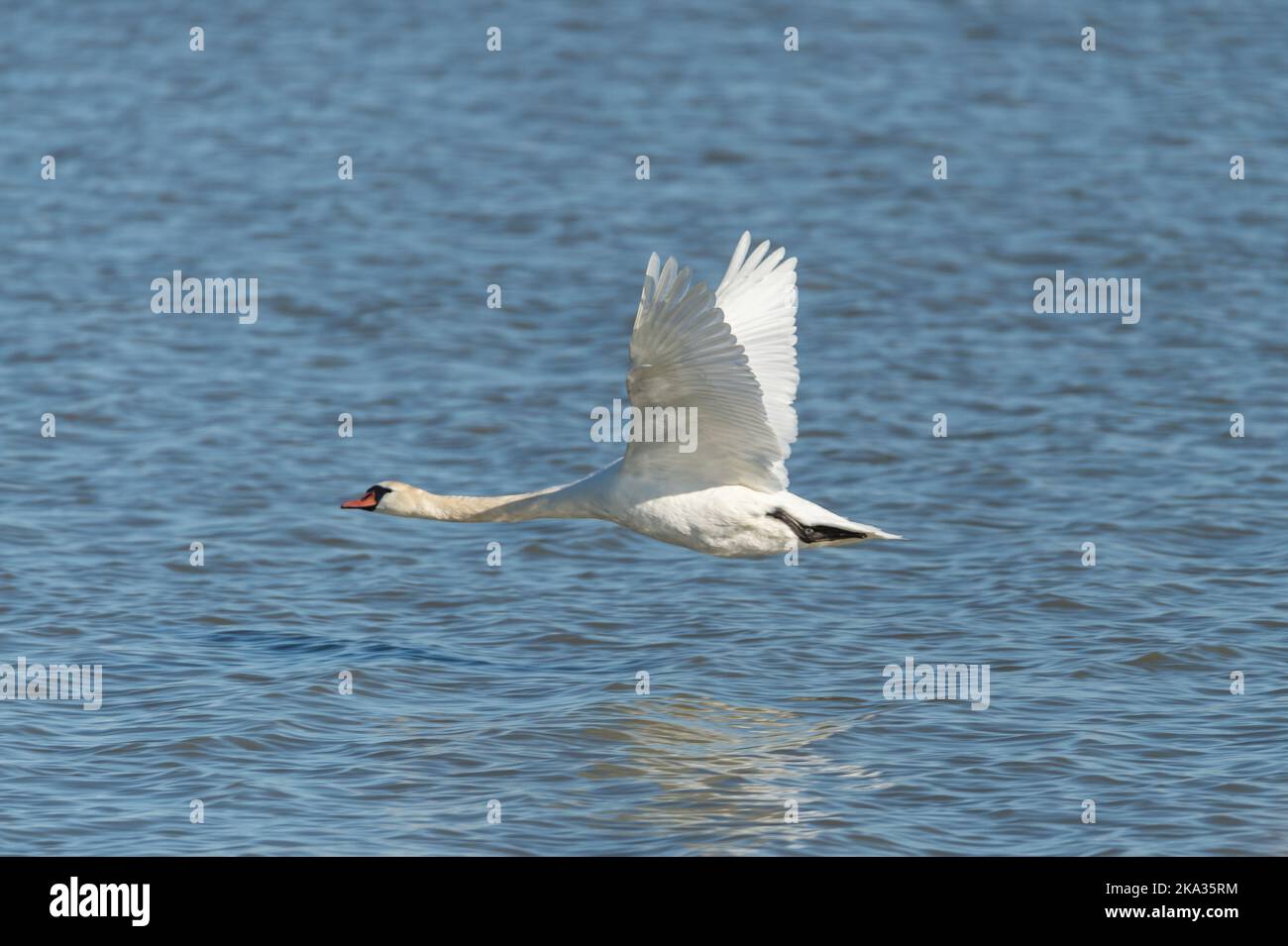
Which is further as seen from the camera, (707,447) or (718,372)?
(707,447)

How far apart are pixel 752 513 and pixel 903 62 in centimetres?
1765

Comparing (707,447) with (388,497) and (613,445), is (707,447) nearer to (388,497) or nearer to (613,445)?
(388,497)

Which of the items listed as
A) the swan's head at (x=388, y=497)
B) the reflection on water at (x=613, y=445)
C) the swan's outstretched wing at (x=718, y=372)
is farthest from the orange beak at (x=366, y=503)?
the swan's outstretched wing at (x=718, y=372)

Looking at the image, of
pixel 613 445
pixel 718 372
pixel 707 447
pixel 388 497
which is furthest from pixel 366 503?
pixel 613 445

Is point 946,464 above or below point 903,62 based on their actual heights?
below

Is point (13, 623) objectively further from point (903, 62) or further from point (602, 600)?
point (903, 62)

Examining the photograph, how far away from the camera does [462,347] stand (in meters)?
19.0

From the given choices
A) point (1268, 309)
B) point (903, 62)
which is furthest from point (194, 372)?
point (903, 62)

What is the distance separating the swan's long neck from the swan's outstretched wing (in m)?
0.60

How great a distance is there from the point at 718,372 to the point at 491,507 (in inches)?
85.6

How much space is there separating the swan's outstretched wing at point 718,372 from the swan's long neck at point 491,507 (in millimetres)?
602

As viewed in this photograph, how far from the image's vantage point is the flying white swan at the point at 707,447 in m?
9.69

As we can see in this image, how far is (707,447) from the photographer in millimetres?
10734

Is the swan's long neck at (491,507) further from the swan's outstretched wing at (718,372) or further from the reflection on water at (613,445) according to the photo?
the reflection on water at (613,445)
